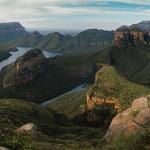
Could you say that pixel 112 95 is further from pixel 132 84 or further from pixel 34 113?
pixel 34 113

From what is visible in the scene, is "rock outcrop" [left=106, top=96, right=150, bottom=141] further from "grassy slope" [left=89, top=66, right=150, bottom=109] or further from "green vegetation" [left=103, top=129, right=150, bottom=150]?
"grassy slope" [left=89, top=66, right=150, bottom=109]

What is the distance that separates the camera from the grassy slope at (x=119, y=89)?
166425 mm

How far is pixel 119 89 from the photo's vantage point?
18100cm

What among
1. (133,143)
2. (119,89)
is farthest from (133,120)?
(119,89)

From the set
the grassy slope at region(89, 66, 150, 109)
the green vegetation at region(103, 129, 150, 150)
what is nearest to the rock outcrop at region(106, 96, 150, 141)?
the green vegetation at region(103, 129, 150, 150)

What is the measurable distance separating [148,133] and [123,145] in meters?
3.96

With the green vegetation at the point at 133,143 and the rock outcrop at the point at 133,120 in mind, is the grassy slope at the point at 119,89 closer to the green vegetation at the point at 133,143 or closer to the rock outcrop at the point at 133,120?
the rock outcrop at the point at 133,120

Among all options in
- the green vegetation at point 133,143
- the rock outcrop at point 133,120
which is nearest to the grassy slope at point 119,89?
the rock outcrop at point 133,120

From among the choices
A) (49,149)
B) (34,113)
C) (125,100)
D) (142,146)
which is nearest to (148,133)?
(142,146)

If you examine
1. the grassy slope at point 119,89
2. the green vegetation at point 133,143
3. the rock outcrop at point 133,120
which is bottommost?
the grassy slope at point 119,89

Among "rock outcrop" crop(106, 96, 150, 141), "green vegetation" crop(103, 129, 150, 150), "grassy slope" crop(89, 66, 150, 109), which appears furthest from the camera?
"grassy slope" crop(89, 66, 150, 109)

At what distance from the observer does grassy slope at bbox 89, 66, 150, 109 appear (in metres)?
166

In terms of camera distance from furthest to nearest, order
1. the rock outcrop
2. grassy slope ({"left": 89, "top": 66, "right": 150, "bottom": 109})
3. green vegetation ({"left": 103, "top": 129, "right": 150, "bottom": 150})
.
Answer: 1. grassy slope ({"left": 89, "top": 66, "right": 150, "bottom": 109})
2. the rock outcrop
3. green vegetation ({"left": 103, "top": 129, "right": 150, "bottom": 150})

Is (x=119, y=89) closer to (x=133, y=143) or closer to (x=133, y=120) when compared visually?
(x=133, y=120)
